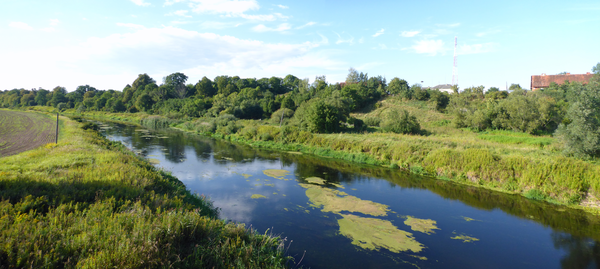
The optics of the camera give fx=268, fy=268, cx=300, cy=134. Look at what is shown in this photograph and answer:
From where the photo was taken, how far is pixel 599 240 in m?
8.75

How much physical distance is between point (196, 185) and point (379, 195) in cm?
892

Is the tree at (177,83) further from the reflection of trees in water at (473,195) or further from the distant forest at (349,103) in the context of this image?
the reflection of trees in water at (473,195)

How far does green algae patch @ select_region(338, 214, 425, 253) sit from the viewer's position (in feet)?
25.5

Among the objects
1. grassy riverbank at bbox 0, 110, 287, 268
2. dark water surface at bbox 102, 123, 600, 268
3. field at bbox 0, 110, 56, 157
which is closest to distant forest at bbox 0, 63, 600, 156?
dark water surface at bbox 102, 123, 600, 268

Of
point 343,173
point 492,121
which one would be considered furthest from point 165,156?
point 492,121

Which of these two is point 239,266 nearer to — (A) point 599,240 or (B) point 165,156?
(A) point 599,240

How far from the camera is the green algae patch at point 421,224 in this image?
9.06 meters

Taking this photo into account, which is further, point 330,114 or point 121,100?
point 121,100

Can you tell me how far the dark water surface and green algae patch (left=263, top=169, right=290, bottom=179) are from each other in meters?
0.28

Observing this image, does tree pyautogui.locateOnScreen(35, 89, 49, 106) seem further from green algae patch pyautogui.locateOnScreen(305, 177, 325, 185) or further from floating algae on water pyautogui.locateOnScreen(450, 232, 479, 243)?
floating algae on water pyautogui.locateOnScreen(450, 232, 479, 243)

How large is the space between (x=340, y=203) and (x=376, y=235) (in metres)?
2.96

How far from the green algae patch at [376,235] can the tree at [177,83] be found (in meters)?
85.7

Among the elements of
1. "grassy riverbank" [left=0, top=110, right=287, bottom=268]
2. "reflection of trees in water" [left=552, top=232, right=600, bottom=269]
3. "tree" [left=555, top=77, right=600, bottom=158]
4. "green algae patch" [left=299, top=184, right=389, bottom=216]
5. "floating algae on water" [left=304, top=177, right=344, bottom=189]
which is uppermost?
"tree" [left=555, top=77, right=600, bottom=158]

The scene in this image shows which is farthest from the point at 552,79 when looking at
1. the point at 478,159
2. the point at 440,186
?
the point at 440,186
